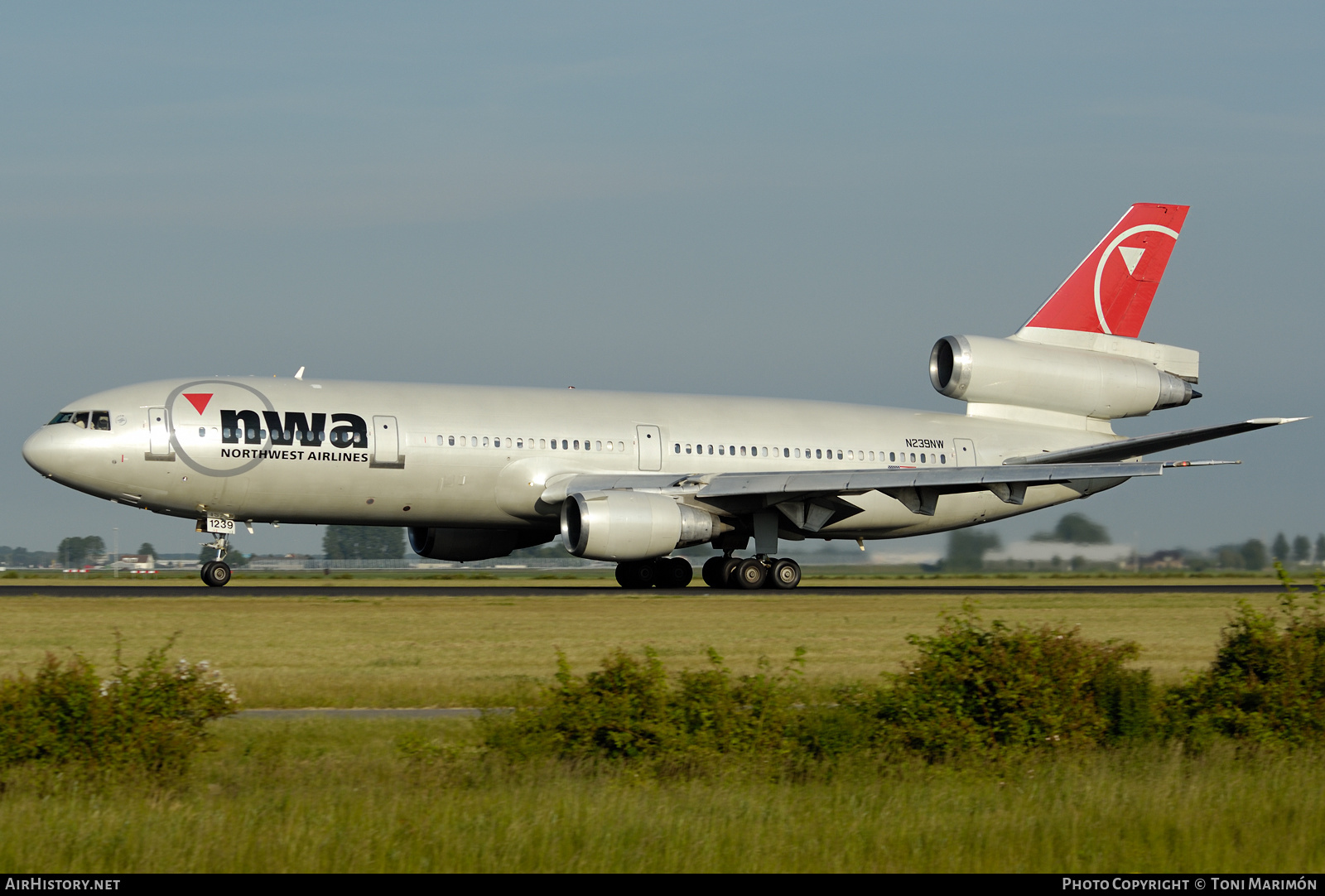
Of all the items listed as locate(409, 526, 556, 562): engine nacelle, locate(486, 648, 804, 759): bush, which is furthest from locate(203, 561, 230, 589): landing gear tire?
locate(486, 648, 804, 759): bush

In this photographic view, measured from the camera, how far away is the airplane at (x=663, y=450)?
31.4m

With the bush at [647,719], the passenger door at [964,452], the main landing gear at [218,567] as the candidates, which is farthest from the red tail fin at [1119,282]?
the bush at [647,719]

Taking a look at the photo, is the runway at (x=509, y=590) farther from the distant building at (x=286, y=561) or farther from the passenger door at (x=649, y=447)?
→ the distant building at (x=286, y=561)

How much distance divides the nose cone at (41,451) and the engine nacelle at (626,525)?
1153cm

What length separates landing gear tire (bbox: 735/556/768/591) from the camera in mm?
34938

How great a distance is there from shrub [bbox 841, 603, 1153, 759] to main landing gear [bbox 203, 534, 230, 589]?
71.2 ft

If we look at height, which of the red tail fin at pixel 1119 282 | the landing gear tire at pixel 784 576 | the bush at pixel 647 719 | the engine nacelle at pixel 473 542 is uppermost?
the red tail fin at pixel 1119 282

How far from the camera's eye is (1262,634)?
14.9 m

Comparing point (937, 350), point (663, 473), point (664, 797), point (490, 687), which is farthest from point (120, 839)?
point (937, 350)

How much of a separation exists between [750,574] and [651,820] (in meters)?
25.5

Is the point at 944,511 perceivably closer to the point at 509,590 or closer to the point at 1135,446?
the point at 1135,446

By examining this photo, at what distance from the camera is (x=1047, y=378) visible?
132 feet

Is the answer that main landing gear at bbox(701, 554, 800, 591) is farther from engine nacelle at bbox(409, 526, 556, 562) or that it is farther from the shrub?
the shrub

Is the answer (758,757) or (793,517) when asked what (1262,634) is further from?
(793,517)
